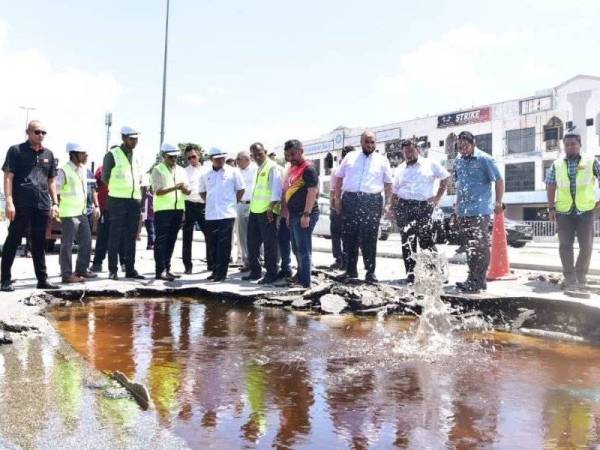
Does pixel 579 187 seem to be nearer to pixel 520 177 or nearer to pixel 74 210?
pixel 74 210

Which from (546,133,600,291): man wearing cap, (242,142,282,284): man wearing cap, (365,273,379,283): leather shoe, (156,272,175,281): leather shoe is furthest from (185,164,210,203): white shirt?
(546,133,600,291): man wearing cap

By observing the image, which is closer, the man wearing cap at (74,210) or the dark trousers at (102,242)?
the man wearing cap at (74,210)

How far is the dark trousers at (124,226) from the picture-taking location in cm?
714

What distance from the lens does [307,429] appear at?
243 centimetres

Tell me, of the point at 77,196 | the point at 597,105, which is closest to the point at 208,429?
the point at 77,196

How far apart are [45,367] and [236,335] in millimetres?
1450

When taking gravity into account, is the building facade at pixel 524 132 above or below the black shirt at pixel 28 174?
above

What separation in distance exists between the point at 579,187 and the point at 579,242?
578mm

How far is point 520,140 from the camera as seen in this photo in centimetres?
4075

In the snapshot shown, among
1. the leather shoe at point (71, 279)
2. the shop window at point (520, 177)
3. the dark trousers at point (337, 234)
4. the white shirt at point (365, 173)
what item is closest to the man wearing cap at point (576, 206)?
the white shirt at point (365, 173)

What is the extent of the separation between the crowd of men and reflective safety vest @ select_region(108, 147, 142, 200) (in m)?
0.01

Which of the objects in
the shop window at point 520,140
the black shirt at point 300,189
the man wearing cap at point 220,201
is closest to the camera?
the black shirt at point 300,189

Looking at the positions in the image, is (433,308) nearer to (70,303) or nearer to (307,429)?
(307,429)

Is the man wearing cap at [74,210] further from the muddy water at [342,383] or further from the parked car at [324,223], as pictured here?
the parked car at [324,223]
